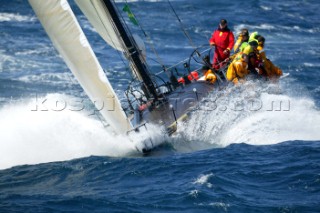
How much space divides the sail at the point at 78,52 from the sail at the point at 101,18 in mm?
1680

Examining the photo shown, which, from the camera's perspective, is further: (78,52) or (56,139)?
(56,139)

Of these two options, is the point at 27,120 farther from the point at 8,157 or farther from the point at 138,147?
the point at 138,147

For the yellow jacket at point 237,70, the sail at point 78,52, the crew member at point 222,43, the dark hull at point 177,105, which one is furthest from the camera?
the crew member at point 222,43

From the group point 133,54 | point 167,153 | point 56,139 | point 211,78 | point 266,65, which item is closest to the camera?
point 167,153

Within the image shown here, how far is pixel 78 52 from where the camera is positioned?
14250 mm

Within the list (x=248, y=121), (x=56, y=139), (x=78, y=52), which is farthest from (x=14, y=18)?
(x=78, y=52)

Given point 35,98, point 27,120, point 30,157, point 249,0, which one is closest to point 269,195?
point 30,157

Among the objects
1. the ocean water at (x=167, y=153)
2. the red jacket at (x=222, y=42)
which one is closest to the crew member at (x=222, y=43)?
the red jacket at (x=222, y=42)

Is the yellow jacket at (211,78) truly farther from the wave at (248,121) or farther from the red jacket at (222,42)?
the red jacket at (222,42)

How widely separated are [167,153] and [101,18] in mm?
3773

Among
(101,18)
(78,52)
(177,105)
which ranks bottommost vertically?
(177,105)

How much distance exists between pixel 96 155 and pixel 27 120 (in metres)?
3.25

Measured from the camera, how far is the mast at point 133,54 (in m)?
15.8

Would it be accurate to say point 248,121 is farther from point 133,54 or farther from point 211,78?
point 133,54
